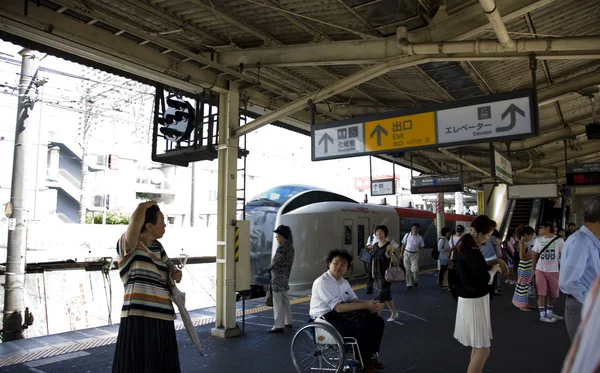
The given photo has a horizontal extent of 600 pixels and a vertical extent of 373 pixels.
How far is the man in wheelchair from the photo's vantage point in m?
4.36

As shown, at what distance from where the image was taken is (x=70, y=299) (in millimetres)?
10594

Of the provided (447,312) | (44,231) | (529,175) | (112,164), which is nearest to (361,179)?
(112,164)

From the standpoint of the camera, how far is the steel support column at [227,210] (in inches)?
259

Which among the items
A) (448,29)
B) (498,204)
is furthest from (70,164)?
(448,29)

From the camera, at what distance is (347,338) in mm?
4262

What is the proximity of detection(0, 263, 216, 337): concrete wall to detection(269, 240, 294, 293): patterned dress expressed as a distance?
5.87 m

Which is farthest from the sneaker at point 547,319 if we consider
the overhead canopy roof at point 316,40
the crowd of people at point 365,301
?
the overhead canopy roof at point 316,40

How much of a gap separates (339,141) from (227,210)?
76.3 inches

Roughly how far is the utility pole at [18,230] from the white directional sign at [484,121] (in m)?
7.59

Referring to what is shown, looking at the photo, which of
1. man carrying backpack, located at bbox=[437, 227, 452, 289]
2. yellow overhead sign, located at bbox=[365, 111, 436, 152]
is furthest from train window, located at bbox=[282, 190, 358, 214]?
yellow overhead sign, located at bbox=[365, 111, 436, 152]

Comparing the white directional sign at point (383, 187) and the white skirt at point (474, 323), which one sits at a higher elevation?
the white directional sign at point (383, 187)

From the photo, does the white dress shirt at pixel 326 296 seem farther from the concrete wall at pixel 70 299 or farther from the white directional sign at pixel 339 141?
the concrete wall at pixel 70 299

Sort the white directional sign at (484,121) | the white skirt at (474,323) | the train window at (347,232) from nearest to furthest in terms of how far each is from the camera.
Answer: the white skirt at (474,323), the white directional sign at (484,121), the train window at (347,232)

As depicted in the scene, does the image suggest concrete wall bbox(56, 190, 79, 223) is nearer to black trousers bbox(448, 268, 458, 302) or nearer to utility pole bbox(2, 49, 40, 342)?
utility pole bbox(2, 49, 40, 342)
